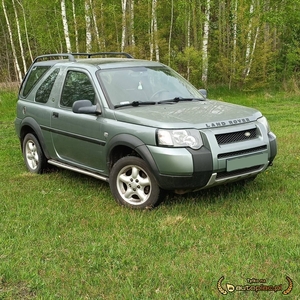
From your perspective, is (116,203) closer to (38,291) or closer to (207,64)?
(38,291)

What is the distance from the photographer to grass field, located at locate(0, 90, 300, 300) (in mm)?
3266

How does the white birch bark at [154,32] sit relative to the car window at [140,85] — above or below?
below

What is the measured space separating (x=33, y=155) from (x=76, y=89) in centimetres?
158

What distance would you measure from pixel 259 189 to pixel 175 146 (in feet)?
5.17

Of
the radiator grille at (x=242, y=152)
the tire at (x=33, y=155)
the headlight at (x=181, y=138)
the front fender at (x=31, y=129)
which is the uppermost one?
the headlight at (x=181, y=138)

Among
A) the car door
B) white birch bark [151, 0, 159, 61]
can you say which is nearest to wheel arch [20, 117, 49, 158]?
the car door

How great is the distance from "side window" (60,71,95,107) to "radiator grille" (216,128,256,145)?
173 cm

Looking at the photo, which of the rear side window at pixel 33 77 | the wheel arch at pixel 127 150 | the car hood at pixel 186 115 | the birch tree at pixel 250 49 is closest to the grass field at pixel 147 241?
the wheel arch at pixel 127 150

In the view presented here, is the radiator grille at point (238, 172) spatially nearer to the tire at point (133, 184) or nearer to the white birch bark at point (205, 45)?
the tire at point (133, 184)

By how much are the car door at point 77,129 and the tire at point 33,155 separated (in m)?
0.55

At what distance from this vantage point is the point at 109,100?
5.22 m
